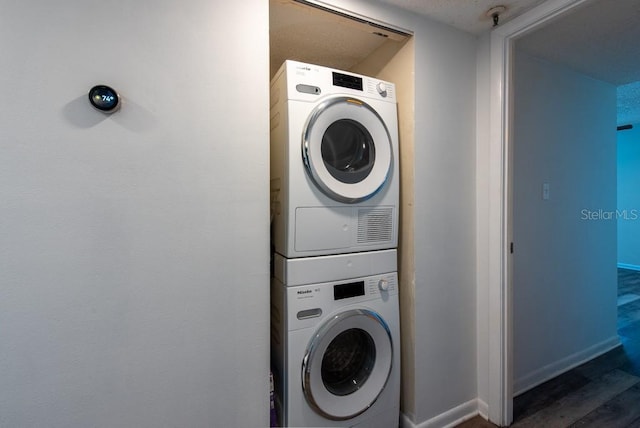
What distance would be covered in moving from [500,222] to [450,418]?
3.69 feet

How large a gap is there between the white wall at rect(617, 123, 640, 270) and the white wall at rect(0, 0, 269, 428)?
638 cm

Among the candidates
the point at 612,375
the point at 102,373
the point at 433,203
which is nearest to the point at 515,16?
the point at 433,203

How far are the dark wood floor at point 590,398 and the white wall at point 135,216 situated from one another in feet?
→ 4.98

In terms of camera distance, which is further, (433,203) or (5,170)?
(433,203)

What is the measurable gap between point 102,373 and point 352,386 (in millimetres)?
1047

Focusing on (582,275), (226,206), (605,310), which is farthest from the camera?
(605,310)

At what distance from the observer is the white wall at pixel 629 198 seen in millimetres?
4590

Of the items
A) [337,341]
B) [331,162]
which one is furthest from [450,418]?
[331,162]

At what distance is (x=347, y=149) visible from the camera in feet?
4.59

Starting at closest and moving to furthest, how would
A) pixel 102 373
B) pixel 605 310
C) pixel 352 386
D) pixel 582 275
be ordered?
1. pixel 102 373
2. pixel 352 386
3. pixel 582 275
4. pixel 605 310

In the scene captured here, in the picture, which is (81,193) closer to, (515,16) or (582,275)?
(515,16)

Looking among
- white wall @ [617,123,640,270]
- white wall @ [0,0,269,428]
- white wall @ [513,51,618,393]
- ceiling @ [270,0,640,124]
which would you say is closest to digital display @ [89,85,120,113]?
white wall @ [0,0,269,428]

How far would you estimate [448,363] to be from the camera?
1.56 meters

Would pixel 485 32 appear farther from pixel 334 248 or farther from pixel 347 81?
pixel 334 248
